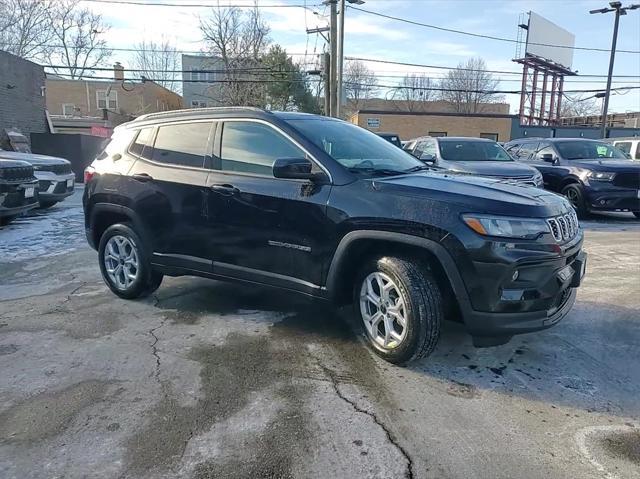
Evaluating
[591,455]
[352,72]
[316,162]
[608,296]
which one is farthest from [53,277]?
[352,72]

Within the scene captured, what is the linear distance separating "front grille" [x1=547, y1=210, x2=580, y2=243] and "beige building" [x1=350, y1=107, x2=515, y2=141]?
113ft

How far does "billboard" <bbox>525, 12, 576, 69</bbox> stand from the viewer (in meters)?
42.8

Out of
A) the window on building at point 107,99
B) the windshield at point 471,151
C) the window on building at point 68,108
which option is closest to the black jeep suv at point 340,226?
the windshield at point 471,151

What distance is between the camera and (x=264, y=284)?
4215mm

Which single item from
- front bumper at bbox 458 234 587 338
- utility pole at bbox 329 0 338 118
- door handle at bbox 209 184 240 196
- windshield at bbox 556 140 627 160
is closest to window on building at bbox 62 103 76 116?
utility pole at bbox 329 0 338 118

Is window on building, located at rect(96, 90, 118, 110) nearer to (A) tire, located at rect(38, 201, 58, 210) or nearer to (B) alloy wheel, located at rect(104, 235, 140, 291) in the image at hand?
(A) tire, located at rect(38, 201, 58, 210)

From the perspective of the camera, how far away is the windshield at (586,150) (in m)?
11.6

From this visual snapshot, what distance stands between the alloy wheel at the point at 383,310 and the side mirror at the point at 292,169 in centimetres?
91

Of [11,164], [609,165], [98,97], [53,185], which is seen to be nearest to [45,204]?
[53,185]

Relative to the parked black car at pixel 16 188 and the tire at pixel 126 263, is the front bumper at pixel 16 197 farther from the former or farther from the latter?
the tire at pixel 126 263

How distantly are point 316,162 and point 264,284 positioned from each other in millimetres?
1119

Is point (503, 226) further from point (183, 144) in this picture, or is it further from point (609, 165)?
point (609, 165)

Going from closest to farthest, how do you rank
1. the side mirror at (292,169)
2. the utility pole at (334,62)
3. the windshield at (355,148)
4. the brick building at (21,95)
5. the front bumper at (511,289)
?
1. the front bumper at (511,289)
2. the side mirror at (292,169)
3. the windshield at (355,148)
4. the brick building at (21,95)
5. the utility pole at (334,62)

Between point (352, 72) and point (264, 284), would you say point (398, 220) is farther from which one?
point (352, 72)
